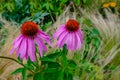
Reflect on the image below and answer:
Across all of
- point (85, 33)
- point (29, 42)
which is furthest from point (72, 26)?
point (85, 33)

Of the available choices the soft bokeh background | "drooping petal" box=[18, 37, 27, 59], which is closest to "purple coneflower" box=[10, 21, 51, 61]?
"drooping petal" box=[18, 37, 27, 59]

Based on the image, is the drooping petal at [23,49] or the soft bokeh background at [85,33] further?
the soft bokeh background at [85,33]

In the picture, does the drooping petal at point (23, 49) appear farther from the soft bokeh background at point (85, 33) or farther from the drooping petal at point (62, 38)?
the soft bokeh background at point (85, 33)

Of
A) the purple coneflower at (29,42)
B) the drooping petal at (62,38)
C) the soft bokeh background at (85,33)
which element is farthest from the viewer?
the soft bokeh background at (85,33)

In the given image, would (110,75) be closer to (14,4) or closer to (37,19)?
(37,19)

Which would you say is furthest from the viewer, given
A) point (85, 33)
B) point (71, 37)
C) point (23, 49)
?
point (85, 33)

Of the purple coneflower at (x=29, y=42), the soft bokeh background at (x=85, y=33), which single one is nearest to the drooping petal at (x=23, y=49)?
the purple coneflower at (x=29, y=42)

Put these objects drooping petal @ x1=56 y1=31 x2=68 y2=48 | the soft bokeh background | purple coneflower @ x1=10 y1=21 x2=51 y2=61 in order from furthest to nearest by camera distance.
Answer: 1. the soft bokeh background
2. drooping petal @ x1=56 y1=31 x2=68 y2=48
3. purple coneflower @ x1=10 y1=21 x2=51 y2=61

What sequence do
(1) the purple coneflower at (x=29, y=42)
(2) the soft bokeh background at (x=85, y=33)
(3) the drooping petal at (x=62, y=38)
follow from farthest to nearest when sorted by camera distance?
1. (2) the soft bokeh background at (x=85, y=33)
2. (3) the drooping petal at (x=62, y=38)
3. (1) the purple coneflower at (x=29, y=42)

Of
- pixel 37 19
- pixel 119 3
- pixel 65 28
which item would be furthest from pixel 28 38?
pixel 119 3

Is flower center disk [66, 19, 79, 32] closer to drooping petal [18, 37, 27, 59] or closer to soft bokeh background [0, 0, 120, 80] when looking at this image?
drooping petal [18, 37, 27, 59]

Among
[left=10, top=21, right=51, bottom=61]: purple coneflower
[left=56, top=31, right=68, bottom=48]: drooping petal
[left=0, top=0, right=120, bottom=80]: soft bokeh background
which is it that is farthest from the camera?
[left=0, top=0, right=120, bottom=80]: soft bokeh background

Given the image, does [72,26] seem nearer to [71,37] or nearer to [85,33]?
[71,37]

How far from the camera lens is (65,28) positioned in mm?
1998
